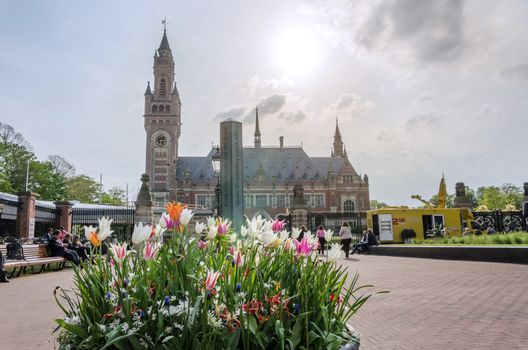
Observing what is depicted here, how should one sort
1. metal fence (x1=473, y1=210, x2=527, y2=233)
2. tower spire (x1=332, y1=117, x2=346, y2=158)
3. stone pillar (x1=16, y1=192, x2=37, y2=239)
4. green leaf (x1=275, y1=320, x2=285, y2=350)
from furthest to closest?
tower spire (x1=332, y1=117, x2=346, y2=158) → metal fence (x1=473, y1=210, x2=527, y2=233) → stone pillar (x1=16, y1=192, x2=37, y2=239) → green leaf (x1=275, y1=320, x2=285, y2=350)

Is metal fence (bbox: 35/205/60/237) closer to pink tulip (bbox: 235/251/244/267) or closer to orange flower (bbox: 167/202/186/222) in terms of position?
orange flower (bbox: 167/202/186/222)

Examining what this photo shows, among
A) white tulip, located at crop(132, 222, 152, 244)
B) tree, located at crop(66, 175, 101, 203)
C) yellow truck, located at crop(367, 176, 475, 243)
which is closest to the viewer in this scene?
white tulip, located at crop(132, 222, 152, 244)

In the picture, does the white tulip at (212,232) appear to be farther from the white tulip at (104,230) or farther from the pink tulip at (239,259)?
the white tulip at (104,230)

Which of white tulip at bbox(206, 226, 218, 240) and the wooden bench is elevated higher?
white tulip at bbox(206, 226, 218, 240)

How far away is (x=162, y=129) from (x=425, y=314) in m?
62.5

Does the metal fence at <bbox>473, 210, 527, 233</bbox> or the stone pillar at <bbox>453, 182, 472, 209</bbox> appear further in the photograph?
the stone pillar at <bbox>453, 182, 472, 209</bbox>

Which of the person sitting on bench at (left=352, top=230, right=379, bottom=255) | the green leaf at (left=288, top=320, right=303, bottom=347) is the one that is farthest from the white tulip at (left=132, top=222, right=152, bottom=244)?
the person sitting on bench at (left=352, top=230, right=379, bottom=255)

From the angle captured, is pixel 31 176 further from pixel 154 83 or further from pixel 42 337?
pixel 42 337

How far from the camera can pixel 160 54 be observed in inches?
2665

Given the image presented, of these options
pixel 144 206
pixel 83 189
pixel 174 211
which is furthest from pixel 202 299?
pixel 83 189

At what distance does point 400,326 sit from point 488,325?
1059 mm

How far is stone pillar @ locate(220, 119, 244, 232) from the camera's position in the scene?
411 inches

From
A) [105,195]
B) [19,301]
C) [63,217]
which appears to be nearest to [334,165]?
[105,195]

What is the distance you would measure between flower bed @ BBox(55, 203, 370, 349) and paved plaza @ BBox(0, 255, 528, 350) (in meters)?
1.96
